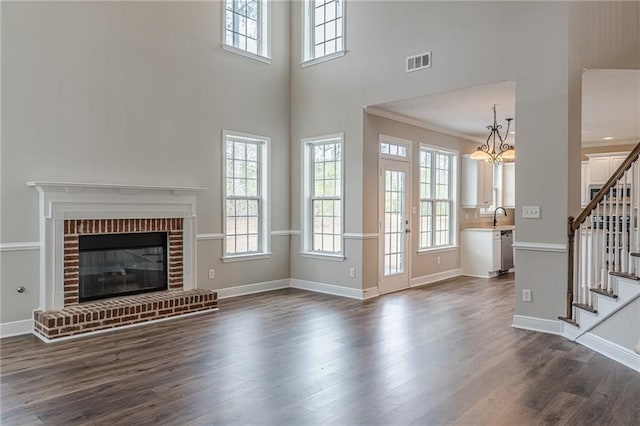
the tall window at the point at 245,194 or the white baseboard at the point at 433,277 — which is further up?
the tall window at the point at 245,194

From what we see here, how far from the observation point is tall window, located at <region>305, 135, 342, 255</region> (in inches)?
261

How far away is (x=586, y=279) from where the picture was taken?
14.0ft

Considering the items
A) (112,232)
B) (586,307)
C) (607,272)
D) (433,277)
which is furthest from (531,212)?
(112,232)

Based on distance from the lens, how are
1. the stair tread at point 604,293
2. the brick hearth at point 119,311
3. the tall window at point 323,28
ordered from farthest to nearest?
the tall window at point 323,28
the brick hearth at point 119,311
the stair tread at point 604,293

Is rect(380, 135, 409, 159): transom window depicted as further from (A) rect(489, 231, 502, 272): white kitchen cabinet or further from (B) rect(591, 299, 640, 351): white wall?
(B) rect(591, 299, 640, 351): white wall

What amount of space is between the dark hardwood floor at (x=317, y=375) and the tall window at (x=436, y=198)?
2.68m

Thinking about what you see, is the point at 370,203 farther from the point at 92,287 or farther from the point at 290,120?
the point at 92,287

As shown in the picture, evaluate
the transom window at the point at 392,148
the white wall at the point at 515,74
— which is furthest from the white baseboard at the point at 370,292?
the transom window at the point at 392,148

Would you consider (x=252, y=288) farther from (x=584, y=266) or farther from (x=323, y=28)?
(x=584, y=266)

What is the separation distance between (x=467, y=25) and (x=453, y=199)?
370 cm

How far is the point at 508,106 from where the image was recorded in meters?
6.02

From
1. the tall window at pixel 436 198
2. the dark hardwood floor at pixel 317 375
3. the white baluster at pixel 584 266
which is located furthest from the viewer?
the tall window at pixel 436 198

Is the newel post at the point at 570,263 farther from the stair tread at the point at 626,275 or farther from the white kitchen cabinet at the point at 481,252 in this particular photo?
the white kitchen cabinet at the point at 481,252

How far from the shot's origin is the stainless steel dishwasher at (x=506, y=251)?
8.37 meters
